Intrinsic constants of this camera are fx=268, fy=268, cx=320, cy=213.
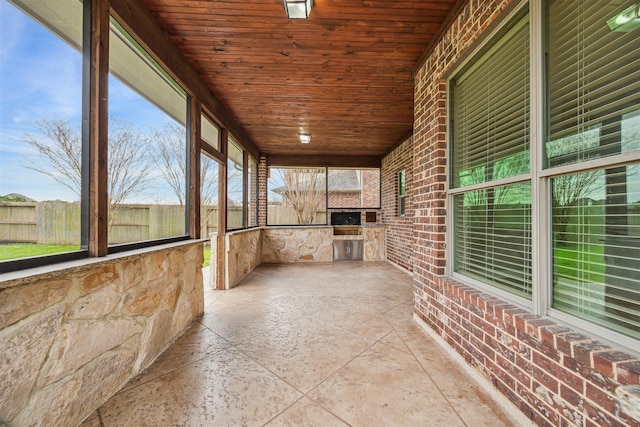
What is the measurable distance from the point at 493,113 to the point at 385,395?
6.90ft

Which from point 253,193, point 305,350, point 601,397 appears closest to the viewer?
point 601,397

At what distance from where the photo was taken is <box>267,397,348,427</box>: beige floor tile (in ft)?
4.88

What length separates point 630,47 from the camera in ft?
3.74

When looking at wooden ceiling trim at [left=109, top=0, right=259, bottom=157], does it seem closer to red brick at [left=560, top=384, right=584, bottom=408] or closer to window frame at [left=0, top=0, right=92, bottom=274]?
window frame at [left=0, top=0, right=92, bottom=274]

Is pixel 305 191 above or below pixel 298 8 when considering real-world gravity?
below

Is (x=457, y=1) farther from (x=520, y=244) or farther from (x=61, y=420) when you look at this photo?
(x=61, y=420)

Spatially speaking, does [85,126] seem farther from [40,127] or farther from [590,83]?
[590,83]

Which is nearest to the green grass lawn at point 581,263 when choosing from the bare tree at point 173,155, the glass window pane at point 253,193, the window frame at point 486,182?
the window frame at point 486,182

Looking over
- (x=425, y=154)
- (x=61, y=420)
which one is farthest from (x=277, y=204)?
(x=61, y=420)

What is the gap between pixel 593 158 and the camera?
1250mm

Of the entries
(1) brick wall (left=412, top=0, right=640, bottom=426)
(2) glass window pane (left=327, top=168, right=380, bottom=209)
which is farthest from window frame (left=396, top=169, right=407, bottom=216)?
(1) brick wall (left=412, top=0, right=640, bottom=426)

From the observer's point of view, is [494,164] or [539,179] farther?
[494,164]

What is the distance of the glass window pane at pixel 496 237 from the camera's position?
1661 mm

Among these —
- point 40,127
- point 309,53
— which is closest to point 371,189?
point 309,53
